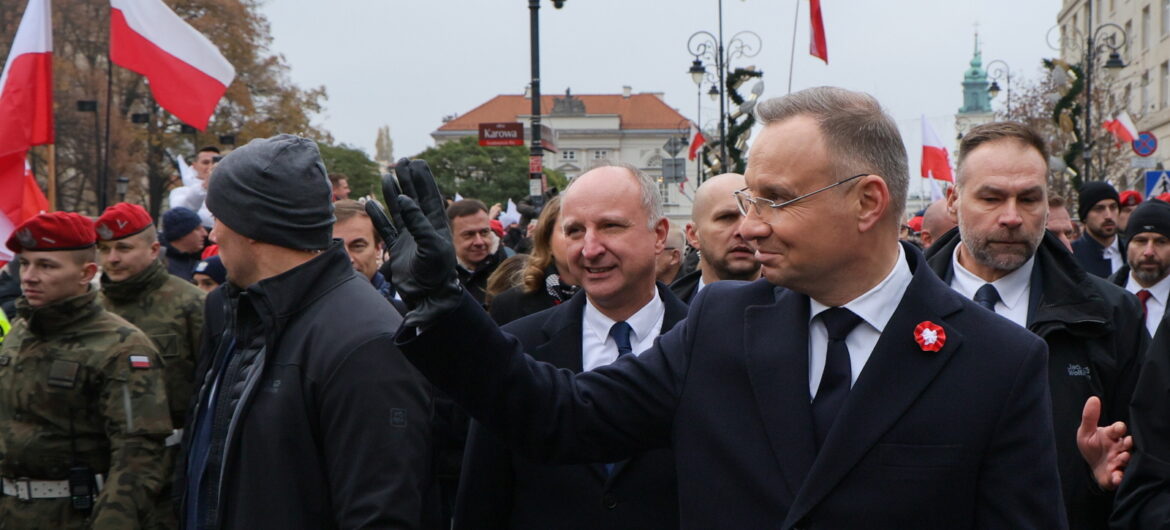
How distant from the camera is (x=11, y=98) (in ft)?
24.1

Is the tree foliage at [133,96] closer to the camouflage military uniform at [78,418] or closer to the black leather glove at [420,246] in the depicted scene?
the camouflage military uniform at [78,418]

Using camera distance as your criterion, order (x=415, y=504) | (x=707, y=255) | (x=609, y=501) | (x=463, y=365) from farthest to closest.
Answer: (x=707, y=255) < (x=609, y=501) < (x=415, y=504) < (x=463, y=365)

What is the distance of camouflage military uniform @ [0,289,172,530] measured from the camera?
4.59 m

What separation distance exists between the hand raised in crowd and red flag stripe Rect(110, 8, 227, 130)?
682cm

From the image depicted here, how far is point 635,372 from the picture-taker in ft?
8.93

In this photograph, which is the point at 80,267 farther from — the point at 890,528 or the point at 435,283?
the point at 890,528

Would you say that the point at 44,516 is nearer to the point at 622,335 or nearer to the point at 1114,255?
the point at 622,335

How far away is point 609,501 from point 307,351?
946mm

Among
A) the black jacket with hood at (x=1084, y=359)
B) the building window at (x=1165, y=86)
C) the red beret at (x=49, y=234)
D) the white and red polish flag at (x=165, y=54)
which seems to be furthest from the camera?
the building window at (x=1165, y=86)

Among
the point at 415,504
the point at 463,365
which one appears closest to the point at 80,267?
the point at 415,504

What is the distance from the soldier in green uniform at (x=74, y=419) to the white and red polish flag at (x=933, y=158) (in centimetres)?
1469

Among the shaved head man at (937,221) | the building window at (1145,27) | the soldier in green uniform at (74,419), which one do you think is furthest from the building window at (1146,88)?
the soldier in green uniform at (74,419)

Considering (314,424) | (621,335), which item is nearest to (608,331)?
(621,335)

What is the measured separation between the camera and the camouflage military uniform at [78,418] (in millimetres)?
4594
